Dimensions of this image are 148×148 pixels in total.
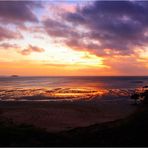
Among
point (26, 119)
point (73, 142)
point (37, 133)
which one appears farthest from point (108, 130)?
point (26, 119)

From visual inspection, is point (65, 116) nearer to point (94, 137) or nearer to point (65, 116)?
point (65, 116)

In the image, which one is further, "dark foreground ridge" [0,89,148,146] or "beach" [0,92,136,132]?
"beach" [0,92,136,132]

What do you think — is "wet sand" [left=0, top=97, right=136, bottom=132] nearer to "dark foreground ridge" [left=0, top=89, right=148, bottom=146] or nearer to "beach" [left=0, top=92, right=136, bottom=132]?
"beach" [left=0, top=92, right=136, bottom=132]

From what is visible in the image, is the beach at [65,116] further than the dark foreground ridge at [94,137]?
Yes

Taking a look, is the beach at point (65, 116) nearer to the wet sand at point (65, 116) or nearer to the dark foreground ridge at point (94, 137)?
the wet sand at point (65, 116)

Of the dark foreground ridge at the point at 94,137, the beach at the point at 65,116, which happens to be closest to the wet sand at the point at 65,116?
the beach at the point at 65,116

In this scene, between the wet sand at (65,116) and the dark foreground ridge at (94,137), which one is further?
the wet sand at (65,116)

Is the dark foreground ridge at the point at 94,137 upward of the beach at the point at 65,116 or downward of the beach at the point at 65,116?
upward

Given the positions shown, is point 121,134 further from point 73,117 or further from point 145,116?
point 73,117

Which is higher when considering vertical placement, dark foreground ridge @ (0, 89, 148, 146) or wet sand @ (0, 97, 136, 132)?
dark foreground ridge @ (0, 89, 148, 146)

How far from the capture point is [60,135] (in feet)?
44.1

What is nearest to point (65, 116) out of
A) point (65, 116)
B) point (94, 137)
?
point (65, 116)

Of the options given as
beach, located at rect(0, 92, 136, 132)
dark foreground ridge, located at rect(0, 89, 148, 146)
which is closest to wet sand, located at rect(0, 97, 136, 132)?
beach, located at rect(0, 92, 136, 132)

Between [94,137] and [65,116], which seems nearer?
[94,137]
